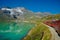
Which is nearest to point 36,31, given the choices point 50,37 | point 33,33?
point 33,33

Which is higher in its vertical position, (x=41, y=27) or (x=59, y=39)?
(x=41, y=27)

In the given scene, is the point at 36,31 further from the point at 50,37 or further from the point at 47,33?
the point at 50,37

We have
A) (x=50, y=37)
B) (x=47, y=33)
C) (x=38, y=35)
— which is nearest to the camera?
(x=50, y=37)

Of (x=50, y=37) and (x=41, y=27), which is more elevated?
(x=41, y=27)

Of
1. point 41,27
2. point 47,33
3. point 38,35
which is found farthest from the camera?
point 41,27

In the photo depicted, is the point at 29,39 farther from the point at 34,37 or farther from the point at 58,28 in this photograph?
the point at 58,28

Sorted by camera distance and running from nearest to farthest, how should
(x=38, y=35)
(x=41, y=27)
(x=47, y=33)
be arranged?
(x=47, y=33)
(x=38, y=35)
(x=41, y=27)

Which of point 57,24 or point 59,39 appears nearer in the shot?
point 59,39

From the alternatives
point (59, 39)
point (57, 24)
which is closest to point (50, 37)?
point (59, 39)

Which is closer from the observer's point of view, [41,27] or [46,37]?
[46,37]
